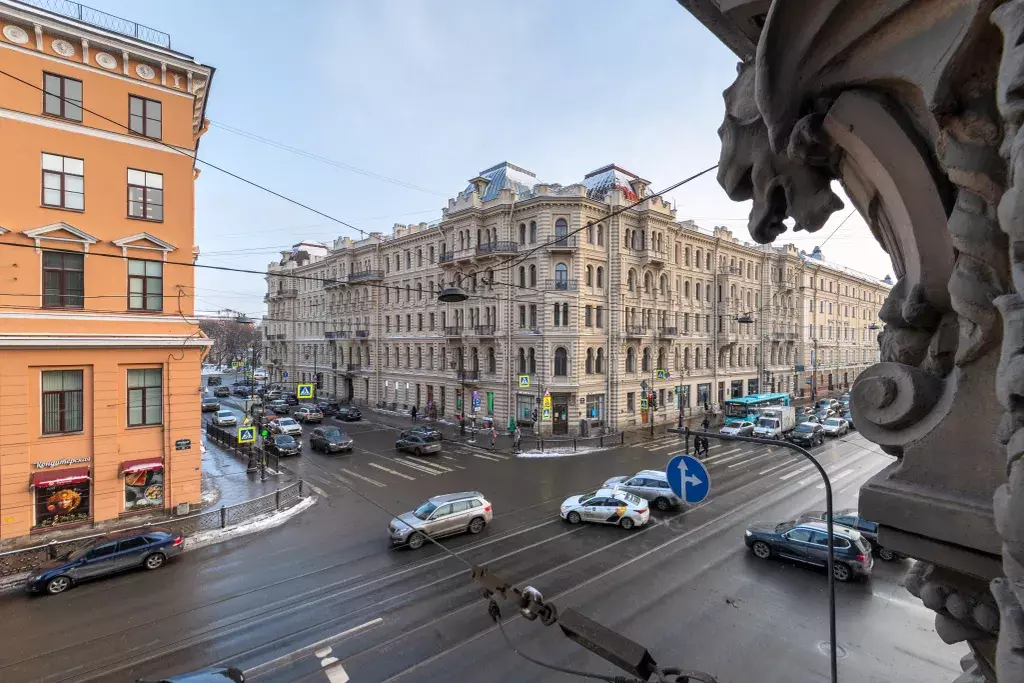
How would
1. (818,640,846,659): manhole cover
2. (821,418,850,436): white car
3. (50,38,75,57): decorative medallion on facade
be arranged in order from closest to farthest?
(818,640,846,659): manhole cover
(50,38,75,57): decorative medallion on facade
(821,418,850,436): white car

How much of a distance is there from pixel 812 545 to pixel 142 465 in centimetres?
2259

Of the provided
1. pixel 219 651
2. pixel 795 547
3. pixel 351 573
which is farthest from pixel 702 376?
pixel 219 651

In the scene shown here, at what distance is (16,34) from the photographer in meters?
15.9

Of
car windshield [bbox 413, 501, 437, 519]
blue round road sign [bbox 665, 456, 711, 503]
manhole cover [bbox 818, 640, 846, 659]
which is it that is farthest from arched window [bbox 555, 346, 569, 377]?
blue round road sign [bbox 665, 456, 711, 503]

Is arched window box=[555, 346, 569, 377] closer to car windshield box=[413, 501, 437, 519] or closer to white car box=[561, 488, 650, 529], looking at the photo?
white car box=[561, 488, 650, 529]

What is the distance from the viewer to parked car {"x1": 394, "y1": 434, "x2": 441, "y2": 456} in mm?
29172

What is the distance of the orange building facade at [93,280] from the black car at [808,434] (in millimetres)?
33466

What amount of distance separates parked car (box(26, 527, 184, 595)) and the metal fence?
0.62 m

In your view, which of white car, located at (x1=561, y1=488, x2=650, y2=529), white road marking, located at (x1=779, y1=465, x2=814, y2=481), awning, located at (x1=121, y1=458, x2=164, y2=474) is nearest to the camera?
white car, located at (x1=561, y1=488, x2=650, y2=529)

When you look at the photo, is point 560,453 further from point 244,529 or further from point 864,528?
point 244,529

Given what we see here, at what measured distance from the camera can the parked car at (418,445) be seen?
29.2 meters

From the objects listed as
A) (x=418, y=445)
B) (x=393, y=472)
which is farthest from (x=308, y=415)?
(x=393, y=472)

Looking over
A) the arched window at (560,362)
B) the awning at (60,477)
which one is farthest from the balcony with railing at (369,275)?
the awning at (60,477)

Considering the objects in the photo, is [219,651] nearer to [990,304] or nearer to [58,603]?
[58,603]
